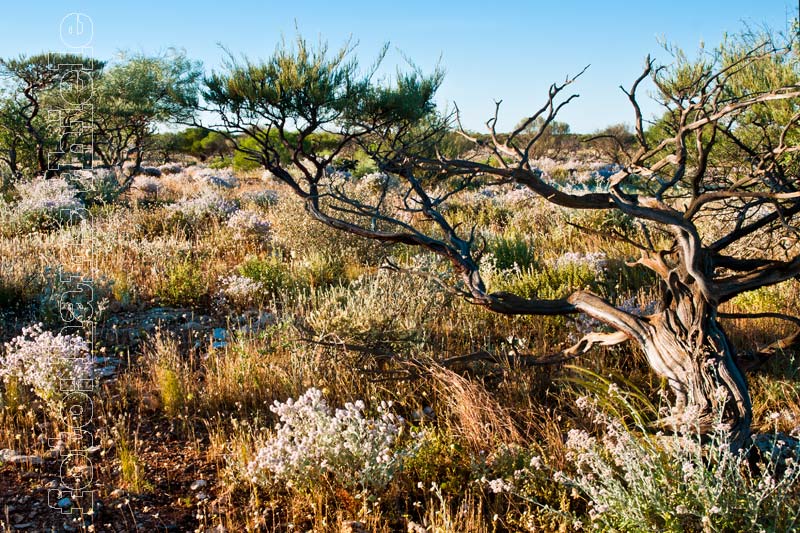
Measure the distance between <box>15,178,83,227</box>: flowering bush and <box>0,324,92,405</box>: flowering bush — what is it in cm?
563

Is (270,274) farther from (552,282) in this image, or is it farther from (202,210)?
(202,210)

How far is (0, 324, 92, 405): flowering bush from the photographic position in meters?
4.05

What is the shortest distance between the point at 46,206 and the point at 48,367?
785 centimetres

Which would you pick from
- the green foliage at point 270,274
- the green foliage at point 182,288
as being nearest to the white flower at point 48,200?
the green foliage at point 182,288

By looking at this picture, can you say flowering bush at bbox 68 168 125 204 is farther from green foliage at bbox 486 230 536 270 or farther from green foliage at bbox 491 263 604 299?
green foliage at bbox 491 263 604 299

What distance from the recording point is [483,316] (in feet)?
17.7

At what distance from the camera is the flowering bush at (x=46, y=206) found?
406 inches

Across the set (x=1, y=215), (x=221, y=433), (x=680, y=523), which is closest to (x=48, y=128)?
(x=1, y=215)

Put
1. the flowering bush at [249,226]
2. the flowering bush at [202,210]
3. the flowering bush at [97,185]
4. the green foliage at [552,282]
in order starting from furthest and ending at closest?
the flowering bush at [97,185], the flowering bush at [202,210], the flowering bush at [249,226], the green foliage at [552,282]

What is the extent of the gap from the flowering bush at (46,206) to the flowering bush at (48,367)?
18.5 ft

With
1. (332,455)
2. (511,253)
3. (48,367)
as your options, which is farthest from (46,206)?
(332,455)

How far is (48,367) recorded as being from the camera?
411cm

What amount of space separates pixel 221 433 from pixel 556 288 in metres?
3.85

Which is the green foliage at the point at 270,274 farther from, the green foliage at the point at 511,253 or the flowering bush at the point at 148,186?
the flowering bush at the point at 148,186
